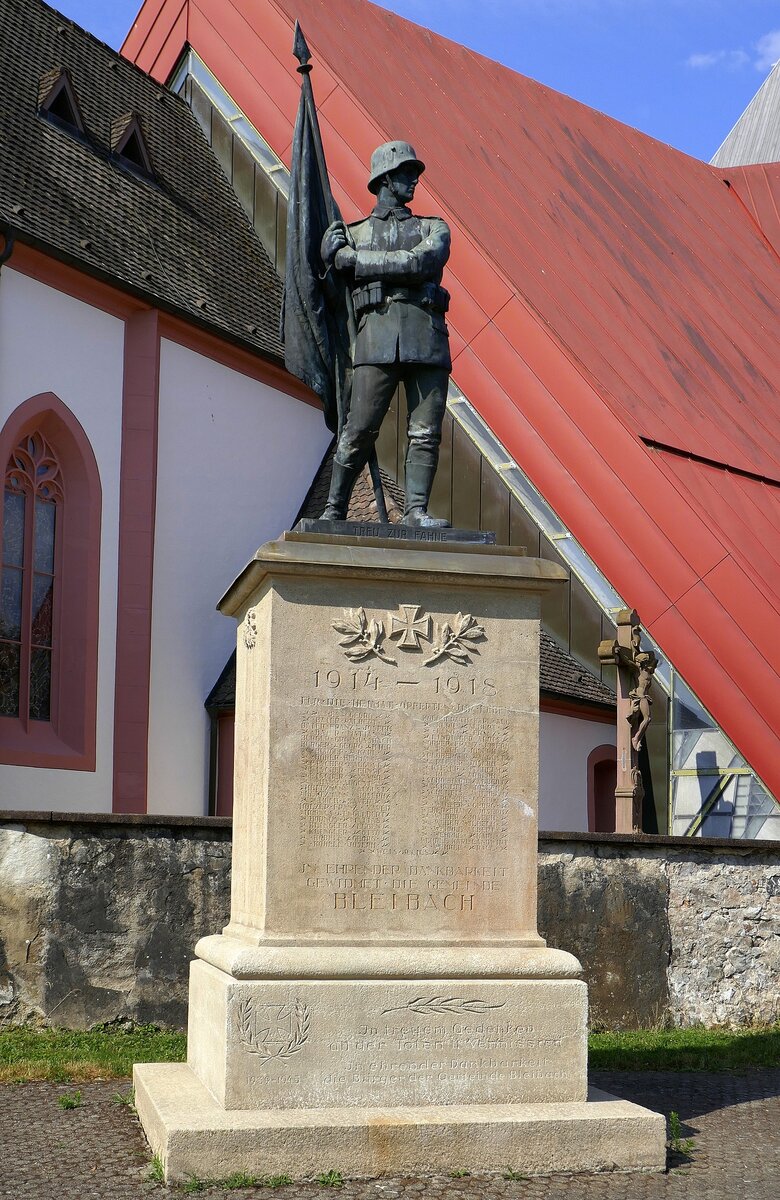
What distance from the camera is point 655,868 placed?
35.1 feet

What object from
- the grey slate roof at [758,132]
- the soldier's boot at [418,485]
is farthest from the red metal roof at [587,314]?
the grey slate roof at [758,132]

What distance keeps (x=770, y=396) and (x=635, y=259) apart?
2623 mm

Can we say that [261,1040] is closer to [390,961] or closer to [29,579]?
[390,961]

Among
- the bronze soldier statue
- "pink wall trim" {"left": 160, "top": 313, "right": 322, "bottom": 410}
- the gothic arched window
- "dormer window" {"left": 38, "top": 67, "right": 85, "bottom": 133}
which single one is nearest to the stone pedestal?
the bronze soldier statue

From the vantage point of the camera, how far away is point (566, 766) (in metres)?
18.6

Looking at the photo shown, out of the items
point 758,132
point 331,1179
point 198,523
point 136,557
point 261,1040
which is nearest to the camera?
point 331,1179

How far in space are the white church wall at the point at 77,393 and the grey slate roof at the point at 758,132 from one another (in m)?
26.9

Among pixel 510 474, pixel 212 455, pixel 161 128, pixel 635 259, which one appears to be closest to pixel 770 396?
pixel 635 259

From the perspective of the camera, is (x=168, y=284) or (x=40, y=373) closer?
(x=40, y=373)

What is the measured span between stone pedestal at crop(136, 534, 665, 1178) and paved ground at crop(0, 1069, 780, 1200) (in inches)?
5.6

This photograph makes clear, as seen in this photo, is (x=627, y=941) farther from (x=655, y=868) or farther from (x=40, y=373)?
(x=40, y=373)

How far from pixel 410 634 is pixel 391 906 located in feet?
3.52

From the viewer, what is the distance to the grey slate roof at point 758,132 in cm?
3878

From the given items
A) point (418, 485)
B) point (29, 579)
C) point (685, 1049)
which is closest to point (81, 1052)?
point (685, 1049)
